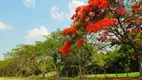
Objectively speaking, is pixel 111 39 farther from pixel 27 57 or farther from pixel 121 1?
pixel 27 57

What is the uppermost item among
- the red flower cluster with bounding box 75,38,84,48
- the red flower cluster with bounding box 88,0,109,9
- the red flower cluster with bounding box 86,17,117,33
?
the red flower cluster with bounding box 88,0,109,9

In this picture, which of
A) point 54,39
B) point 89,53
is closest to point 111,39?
point 89,53

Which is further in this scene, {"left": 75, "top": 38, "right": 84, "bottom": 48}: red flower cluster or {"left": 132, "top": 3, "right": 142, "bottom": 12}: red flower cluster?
{"left": 132, "top": 3, "right": 142, "bottom": 12}: red flower cluster

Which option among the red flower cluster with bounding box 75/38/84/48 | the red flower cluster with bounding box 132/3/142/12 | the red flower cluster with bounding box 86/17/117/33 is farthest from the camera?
the red flower cluster with bounding box 132/3/142/12

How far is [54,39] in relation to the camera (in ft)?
176

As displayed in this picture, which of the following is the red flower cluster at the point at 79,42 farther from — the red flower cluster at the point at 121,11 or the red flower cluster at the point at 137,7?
the red flower cluster at the point at 137,7

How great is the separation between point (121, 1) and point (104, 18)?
1540 mm

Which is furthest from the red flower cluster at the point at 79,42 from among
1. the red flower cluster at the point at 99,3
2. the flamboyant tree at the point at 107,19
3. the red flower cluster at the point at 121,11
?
the red flower cluster at the point at 121,11

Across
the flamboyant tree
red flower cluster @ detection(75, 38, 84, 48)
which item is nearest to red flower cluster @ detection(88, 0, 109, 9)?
the flamboyant tree

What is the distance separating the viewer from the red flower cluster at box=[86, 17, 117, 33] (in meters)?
17.4

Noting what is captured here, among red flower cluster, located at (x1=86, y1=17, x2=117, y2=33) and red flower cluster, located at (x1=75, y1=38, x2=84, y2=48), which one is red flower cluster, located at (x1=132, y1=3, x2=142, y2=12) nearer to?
red flower cluster, located at (x1=86, y1=17, x2=117, y2=33)

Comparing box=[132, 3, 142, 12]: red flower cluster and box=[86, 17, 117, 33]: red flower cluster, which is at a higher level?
box=[132, 3, 142, 12]: red flower cluster

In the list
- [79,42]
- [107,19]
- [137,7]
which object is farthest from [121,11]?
[79,42]

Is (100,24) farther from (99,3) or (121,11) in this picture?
(121,11)
